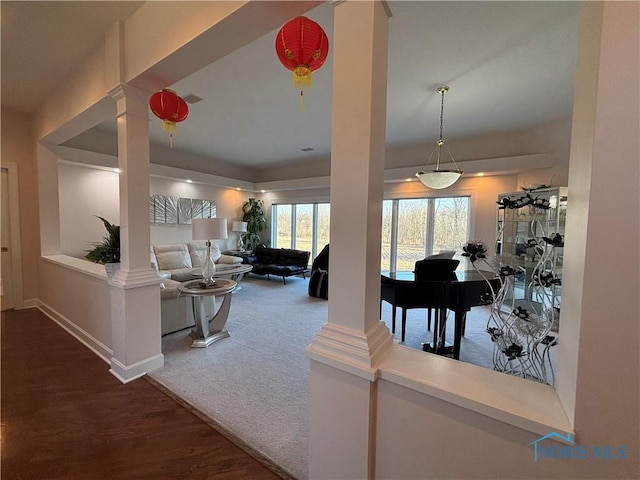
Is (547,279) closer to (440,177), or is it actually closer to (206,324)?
(440,177)

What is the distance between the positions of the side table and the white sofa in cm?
21

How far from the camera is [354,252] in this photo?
1105mm

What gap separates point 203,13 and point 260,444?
259 centimetres

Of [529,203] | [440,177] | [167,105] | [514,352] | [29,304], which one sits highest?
[167,105]

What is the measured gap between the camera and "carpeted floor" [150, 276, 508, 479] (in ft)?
5.86

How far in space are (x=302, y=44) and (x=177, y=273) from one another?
470 cm

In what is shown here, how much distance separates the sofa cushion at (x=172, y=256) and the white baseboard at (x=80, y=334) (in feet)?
5.58

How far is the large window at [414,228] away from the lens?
5.34 metres

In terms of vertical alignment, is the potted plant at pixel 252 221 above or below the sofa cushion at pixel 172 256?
above

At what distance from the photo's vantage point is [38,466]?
154 centimetres

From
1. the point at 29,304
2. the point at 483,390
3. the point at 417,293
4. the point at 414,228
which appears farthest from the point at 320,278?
the point at 29,304

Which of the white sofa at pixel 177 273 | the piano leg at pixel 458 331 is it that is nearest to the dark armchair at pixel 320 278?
the white sofa at pixel 177 273

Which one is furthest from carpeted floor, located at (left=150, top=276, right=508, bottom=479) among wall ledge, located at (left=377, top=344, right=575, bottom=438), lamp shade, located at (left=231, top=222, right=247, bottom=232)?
lamp shade, located at (left=231, top=222, right=247, bottom=232)

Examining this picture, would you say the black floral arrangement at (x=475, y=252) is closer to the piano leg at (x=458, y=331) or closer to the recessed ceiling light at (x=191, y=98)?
the piano leg at (x=458, y=331)
